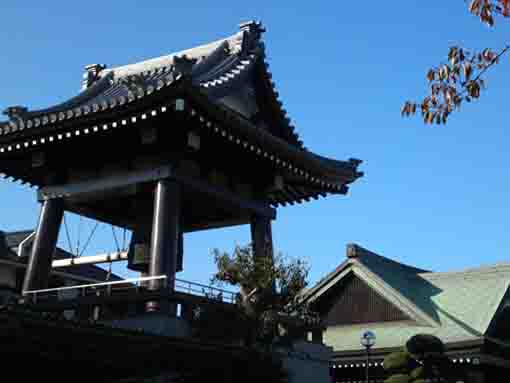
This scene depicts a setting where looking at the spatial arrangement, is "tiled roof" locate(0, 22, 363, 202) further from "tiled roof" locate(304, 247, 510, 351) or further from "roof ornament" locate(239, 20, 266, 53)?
"tiled roof" locate(304, 247, 510, 351)

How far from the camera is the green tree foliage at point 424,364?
24.2 metres

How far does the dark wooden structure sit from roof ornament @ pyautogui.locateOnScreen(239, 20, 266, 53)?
47 millimetres

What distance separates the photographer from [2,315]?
1208 centimetres

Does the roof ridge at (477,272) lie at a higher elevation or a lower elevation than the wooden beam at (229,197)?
higher

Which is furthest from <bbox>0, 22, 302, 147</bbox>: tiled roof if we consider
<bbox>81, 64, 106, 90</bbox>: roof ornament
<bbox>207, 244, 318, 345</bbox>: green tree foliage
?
<bbox>207, 244, 318, 345</bbox>: green tree foliage

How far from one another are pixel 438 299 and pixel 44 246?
19.6m

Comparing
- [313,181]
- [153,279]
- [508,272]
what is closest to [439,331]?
[508,272]

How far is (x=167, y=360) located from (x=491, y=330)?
61.6ft

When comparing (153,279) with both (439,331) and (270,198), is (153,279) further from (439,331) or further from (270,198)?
(439,331)

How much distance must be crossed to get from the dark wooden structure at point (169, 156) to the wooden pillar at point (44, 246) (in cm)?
3

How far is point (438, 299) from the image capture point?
3356cm

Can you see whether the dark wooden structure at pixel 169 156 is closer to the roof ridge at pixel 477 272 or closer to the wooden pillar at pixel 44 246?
the wooden pillar at pixel 44 246

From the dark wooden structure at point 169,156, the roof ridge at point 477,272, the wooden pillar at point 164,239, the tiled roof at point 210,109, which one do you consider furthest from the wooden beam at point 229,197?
the roof ridge at point 477,272

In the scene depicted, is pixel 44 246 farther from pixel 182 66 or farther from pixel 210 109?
pixel 182 66
